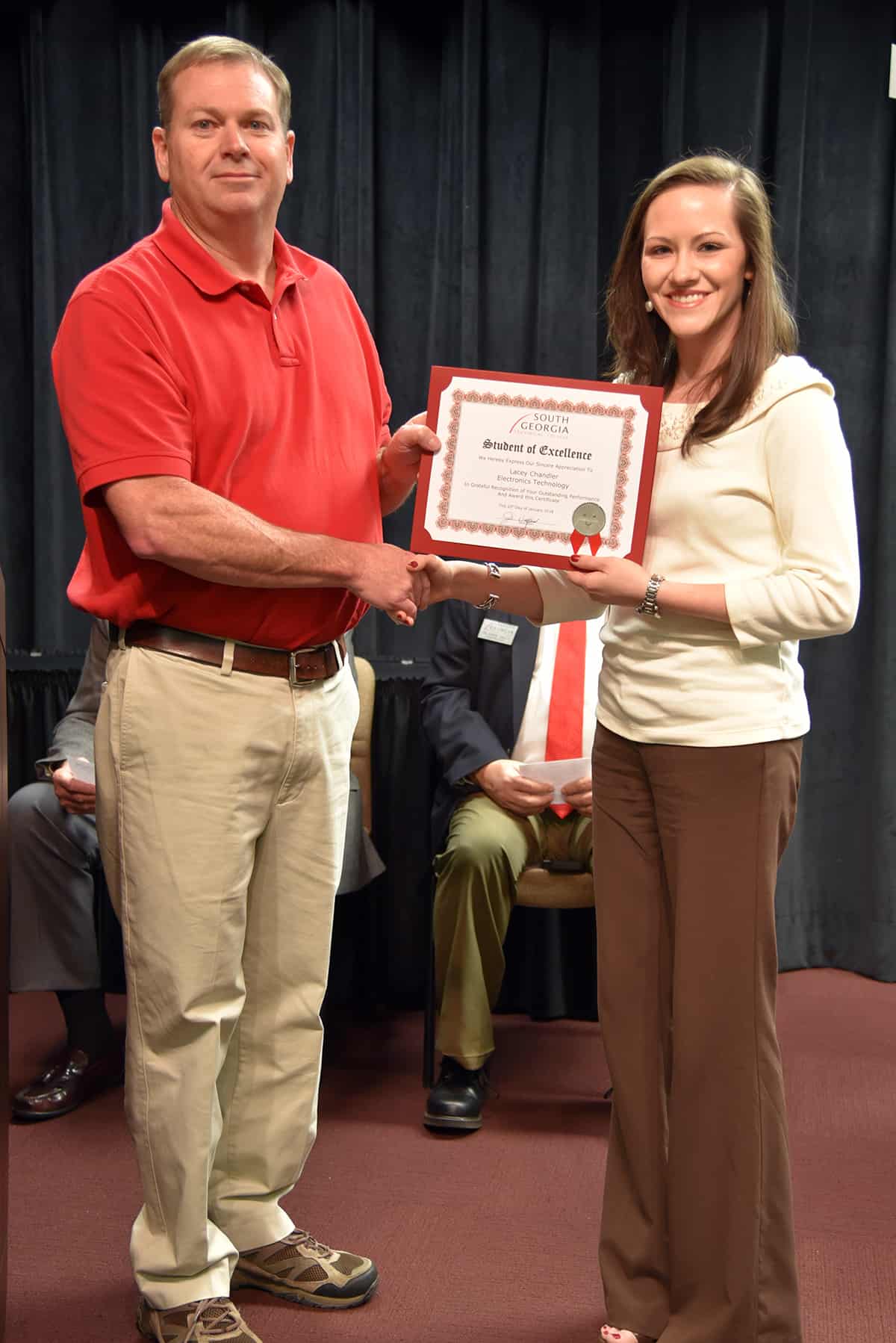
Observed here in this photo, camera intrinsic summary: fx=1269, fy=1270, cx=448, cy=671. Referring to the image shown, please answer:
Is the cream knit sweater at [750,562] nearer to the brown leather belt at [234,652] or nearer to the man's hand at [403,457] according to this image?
the man's hand at [403,457]

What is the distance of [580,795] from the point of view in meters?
3.07

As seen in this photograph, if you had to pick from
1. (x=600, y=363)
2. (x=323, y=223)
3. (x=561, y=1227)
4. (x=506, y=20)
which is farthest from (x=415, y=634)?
(x=561, y=1227)

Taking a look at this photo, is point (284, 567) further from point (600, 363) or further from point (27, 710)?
point (600, 363)

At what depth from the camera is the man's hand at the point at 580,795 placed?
120 inches

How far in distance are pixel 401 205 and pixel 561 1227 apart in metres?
3.09

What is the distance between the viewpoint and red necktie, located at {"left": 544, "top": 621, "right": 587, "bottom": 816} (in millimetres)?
3180

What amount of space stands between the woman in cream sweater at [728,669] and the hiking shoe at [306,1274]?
56 centimetres

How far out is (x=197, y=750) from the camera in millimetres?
1880

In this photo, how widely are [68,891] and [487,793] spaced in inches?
40.4

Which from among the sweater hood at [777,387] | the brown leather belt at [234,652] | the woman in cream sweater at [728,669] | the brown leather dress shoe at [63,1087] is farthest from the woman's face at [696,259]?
the brown leather dress shoe at [63,1087]

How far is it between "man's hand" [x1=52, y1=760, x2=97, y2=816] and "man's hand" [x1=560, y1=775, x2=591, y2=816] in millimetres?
1120

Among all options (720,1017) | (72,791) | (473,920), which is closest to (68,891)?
(72,791)

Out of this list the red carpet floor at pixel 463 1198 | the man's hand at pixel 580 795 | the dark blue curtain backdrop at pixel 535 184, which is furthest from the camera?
the dark blue curtain backdrop at pixel 535 184
